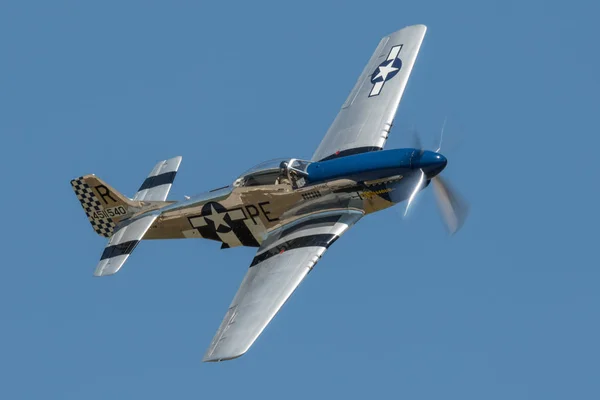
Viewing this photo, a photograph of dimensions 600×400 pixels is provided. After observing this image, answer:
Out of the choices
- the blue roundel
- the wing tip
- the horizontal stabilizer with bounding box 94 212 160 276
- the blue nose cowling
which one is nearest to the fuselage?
the blue nose cowling

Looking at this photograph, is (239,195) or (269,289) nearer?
(269,289)

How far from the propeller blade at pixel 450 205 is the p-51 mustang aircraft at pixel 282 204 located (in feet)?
0.08

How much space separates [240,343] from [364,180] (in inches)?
228

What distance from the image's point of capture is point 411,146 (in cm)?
3472

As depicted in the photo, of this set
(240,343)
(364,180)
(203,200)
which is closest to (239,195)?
(203,200)

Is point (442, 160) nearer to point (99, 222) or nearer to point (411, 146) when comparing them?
point (411, 146)

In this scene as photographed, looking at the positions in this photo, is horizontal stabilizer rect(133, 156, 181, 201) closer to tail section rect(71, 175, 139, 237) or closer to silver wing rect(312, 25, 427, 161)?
tail section rect(71, 175, 139, 237)

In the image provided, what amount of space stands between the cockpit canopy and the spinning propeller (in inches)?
110

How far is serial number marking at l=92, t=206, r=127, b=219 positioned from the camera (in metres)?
37.5

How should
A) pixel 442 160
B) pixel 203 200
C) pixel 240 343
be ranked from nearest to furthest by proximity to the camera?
pixel 240 343
pixel 442 160
pixel 203 200

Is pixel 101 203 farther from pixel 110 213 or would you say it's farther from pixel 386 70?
pixel 386 70

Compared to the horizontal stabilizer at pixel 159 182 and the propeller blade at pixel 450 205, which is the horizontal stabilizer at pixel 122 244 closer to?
the horizontal stabilizer at pixel 159 182

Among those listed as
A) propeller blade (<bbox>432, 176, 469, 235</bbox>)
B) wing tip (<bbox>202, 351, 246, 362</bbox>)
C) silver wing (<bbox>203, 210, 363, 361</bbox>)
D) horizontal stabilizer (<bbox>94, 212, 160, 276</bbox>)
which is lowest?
propeller blade (<bbox>432, 176, 469, 235</bbox>)

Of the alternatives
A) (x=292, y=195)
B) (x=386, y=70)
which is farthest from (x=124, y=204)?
(x=386, y=70)
